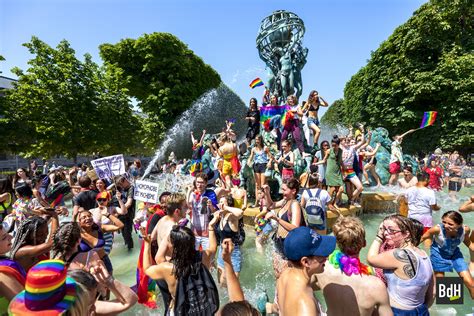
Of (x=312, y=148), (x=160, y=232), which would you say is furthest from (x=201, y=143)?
(x=160, y=232)

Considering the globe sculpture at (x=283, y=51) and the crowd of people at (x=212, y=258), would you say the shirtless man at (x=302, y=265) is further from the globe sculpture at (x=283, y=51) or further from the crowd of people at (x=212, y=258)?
the globe sculpture at (x=283, y=51)

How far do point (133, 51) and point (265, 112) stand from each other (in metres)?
21.3

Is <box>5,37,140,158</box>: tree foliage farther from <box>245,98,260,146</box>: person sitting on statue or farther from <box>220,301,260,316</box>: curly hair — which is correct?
<box>220,301,260,316</box>: curly hair

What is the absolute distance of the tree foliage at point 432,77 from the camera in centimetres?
2027

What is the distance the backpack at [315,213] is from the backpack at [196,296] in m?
2.47

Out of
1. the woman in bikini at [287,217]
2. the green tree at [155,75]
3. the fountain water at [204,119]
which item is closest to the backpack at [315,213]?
the woman in bikini at [287,217]

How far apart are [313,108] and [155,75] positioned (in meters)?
21.6

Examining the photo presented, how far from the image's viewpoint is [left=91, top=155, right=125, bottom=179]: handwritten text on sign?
582cm

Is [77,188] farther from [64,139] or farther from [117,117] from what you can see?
[117,117]

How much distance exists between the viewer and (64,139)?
18547 millimetres

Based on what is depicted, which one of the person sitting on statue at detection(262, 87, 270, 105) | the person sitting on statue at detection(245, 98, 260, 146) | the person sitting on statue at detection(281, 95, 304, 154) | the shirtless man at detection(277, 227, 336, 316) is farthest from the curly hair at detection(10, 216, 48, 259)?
the person sitting on statue at detection(262, 87, 270, 105)

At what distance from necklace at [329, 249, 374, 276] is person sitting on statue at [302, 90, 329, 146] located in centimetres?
722

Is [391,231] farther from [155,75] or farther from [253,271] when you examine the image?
[155,75]

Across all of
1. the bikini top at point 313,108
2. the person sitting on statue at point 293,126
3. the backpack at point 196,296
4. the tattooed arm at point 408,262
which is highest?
the bikini top at point 313,108
